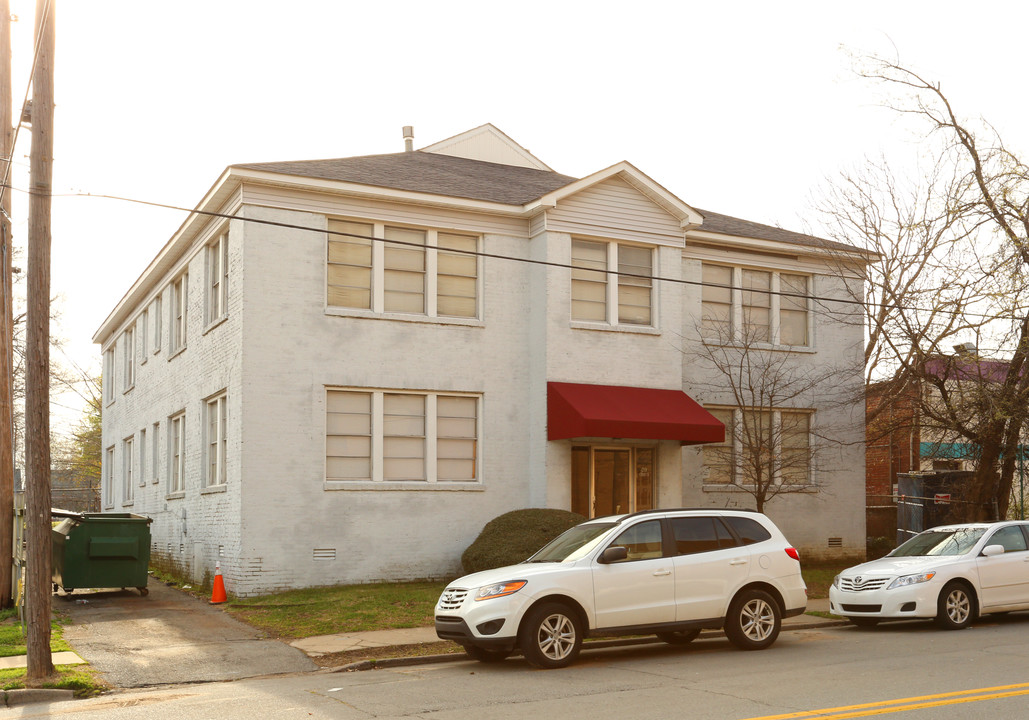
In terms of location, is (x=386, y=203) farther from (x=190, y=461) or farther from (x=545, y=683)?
(x=545, y=683)

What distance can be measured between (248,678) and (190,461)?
11.0m

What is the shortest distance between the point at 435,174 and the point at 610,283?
170 inches

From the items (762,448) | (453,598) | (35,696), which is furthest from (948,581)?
(35,696)

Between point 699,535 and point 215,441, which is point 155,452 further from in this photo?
point 699,535

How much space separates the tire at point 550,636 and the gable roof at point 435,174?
10.2m

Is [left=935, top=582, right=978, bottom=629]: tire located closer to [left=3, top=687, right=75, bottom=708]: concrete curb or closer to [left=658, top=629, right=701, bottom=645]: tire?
[left=658, top=629, right=701, bottom=645]: tire

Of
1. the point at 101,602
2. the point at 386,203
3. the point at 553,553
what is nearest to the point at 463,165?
the point at 386,203

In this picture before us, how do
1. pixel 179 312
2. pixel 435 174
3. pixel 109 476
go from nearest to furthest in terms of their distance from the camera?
pixel 435 174 < pixel 179 312 < pixel 109 476

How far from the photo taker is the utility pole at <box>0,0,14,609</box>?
16.5m

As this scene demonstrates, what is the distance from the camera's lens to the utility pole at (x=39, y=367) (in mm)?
11195

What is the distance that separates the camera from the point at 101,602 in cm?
1780

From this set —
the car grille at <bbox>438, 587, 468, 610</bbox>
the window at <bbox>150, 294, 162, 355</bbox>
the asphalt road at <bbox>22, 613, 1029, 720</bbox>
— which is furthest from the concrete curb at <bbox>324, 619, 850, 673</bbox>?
the window at <bbox>150, 294, 162, 355</bbox>

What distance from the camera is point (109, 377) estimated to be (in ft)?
113

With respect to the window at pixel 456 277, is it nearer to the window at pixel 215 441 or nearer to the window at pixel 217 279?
the window at pixel 217 279
